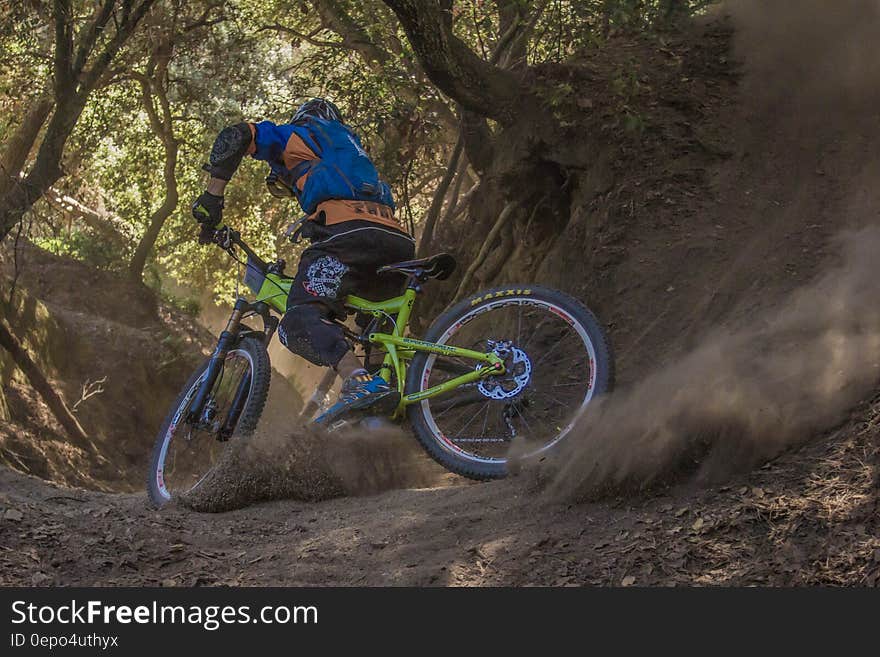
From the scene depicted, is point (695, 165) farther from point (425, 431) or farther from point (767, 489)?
point (767, 489)

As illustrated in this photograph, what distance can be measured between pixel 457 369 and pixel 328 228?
1.07 m

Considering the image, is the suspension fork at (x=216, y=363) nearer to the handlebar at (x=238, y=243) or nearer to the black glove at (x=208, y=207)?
the handlebar at (x=238, y=243)

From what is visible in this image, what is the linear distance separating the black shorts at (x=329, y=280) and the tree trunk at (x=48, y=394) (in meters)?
4.81

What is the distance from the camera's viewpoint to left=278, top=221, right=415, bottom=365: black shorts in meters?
5.38

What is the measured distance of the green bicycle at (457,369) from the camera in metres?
5.09

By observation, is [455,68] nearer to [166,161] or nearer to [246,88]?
[246,88]

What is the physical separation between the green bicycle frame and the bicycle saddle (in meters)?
0.10

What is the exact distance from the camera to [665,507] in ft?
12.8

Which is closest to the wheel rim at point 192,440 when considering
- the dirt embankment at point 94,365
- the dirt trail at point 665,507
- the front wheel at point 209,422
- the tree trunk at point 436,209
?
the front wheel at point 209,422

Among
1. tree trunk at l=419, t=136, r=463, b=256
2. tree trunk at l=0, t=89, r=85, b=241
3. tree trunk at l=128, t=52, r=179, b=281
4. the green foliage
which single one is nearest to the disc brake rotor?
the green foliage

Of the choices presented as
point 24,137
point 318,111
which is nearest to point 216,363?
point 318,111

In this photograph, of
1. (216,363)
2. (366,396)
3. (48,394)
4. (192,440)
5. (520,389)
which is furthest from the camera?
(48,394)

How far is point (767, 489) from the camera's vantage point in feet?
12.2

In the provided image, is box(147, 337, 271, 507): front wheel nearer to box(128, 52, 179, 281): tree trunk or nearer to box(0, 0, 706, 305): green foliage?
box(0, 0, 706, 305): green foliage
